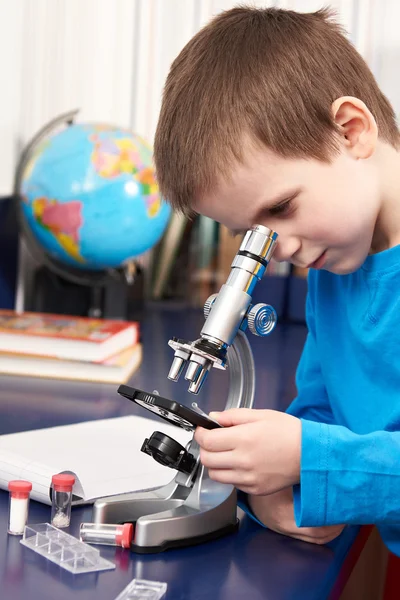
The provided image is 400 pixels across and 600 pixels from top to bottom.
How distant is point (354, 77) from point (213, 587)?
0.54 m

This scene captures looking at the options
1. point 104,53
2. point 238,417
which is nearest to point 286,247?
point 238,417

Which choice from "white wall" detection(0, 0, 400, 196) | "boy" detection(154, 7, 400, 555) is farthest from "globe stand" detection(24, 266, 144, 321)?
"boy" detection(154, 7, 400, 555)

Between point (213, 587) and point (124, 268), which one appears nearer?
point (213, 587)

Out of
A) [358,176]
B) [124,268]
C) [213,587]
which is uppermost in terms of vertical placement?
[358,176]

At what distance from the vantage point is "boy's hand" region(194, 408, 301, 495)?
0.76 m

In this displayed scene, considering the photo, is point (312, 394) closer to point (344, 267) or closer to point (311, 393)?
point (311, 393)

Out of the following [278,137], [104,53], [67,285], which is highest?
[104,53]

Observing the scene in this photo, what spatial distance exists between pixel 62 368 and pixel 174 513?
0.72 m

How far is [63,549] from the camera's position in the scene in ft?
2.35

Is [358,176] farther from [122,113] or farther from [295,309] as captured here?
[122,113]

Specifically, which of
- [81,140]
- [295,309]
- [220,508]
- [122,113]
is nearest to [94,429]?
[220,508]

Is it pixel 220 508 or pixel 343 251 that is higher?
pixel 343 251

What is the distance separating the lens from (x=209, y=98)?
85cm

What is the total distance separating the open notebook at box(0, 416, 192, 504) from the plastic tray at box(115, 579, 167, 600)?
0.19 meters
